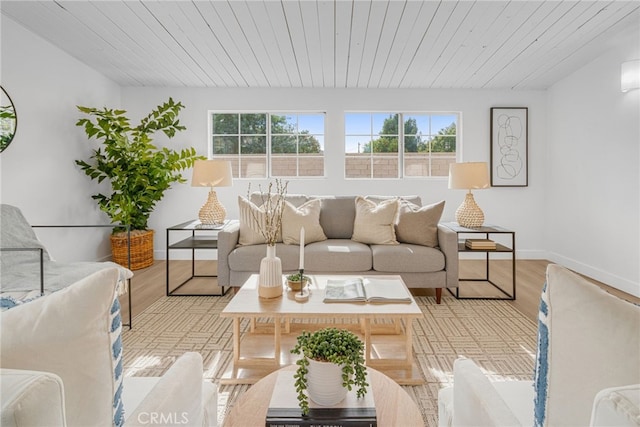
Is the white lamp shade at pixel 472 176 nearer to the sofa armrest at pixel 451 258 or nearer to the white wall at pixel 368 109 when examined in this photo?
the sofa armrest at pixel 451 258

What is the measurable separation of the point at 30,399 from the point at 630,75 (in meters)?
4.47

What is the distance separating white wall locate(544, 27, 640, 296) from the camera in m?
3.34

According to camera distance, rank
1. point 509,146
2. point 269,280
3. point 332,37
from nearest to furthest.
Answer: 1. point 269,280
2. point 332,37
3. point 509,146

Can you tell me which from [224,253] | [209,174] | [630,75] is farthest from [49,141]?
[630,75]

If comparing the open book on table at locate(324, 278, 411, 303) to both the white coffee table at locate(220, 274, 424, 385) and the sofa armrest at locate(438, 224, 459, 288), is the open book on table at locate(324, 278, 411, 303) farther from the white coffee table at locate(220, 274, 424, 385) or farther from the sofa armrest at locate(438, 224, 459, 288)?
the sofa armrest at locate(438, 224, 459, 288)

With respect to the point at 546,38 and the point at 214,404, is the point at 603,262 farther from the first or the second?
the point at 214,404

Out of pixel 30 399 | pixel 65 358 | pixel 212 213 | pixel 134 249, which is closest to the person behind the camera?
pixel 30 399

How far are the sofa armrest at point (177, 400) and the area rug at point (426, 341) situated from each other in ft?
2.29

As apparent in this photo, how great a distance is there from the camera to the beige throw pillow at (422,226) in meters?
3.28

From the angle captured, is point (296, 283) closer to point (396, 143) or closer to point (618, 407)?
point (618, 407)

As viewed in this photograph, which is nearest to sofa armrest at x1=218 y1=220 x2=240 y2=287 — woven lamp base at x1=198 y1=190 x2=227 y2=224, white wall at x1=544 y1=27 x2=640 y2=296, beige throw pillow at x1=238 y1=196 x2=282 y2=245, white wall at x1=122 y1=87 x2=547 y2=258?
beige throw pillow at x1=238 y1=196 x2=282 y2=245

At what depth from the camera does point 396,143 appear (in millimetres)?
4945

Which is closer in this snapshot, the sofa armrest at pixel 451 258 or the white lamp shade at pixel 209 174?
the sofa armrest at pixel 451 258

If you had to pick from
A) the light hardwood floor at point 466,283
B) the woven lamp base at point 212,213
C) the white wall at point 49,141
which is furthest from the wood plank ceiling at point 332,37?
Answer: the light hardwood floor at point 466,283
